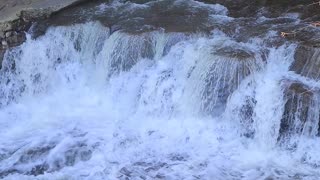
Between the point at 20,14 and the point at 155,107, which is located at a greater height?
the point at 20,14

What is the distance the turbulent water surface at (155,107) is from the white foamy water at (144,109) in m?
0.01

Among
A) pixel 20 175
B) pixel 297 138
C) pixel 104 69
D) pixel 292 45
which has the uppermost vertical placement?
pixel 292 45

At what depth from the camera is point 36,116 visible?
752 centimetres

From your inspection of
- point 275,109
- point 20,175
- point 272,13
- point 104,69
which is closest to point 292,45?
point 275,109

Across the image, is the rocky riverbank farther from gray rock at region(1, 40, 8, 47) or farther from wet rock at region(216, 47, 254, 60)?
wet rock at region(216, 47, 254, 60)

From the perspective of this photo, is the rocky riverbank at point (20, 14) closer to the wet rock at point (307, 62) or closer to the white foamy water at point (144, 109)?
the white foamy water at point (144, 109)

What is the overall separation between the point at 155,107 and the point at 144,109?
180 millimetres

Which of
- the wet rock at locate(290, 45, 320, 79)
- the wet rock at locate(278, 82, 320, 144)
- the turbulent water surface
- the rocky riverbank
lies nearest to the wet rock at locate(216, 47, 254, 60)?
the turbulent water surface

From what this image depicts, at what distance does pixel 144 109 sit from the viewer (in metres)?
7.19

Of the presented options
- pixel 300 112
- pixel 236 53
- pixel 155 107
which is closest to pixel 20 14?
pixel 155 107

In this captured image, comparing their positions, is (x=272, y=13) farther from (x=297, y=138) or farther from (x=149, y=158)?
(x=149, y=158)

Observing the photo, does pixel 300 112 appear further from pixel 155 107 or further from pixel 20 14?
pixel 20 14

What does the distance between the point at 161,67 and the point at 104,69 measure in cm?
99

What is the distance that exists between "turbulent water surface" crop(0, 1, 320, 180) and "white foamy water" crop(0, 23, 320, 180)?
0.05 ft
